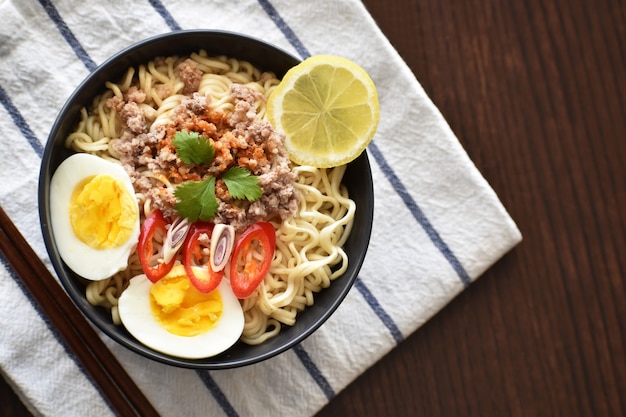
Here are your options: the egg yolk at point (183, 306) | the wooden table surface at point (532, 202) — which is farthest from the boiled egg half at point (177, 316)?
the wooden table surface at point (532, 202)

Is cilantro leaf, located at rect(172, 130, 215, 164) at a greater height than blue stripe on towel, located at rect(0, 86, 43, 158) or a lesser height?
lesser

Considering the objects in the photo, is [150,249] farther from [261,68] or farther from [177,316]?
[261,68]

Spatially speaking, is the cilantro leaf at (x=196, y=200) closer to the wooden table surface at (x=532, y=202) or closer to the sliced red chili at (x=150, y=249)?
the sliced red chili at (x=150, y=249)

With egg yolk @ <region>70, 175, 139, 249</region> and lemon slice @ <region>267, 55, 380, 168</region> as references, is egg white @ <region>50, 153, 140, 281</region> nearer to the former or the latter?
egg yolk @ <region>70, 175, 139, 249</region>

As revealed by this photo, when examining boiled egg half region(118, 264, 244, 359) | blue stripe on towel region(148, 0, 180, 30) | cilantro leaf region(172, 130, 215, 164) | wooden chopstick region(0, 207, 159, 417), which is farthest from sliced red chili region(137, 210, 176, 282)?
blue stripe on towel region(148, 0, 180, 30)

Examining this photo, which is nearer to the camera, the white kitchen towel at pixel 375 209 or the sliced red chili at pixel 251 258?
the sliced red chili at pixel 251 258

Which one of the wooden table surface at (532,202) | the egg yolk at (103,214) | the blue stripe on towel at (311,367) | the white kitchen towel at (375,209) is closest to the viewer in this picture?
the egg yolk at (103,214)
